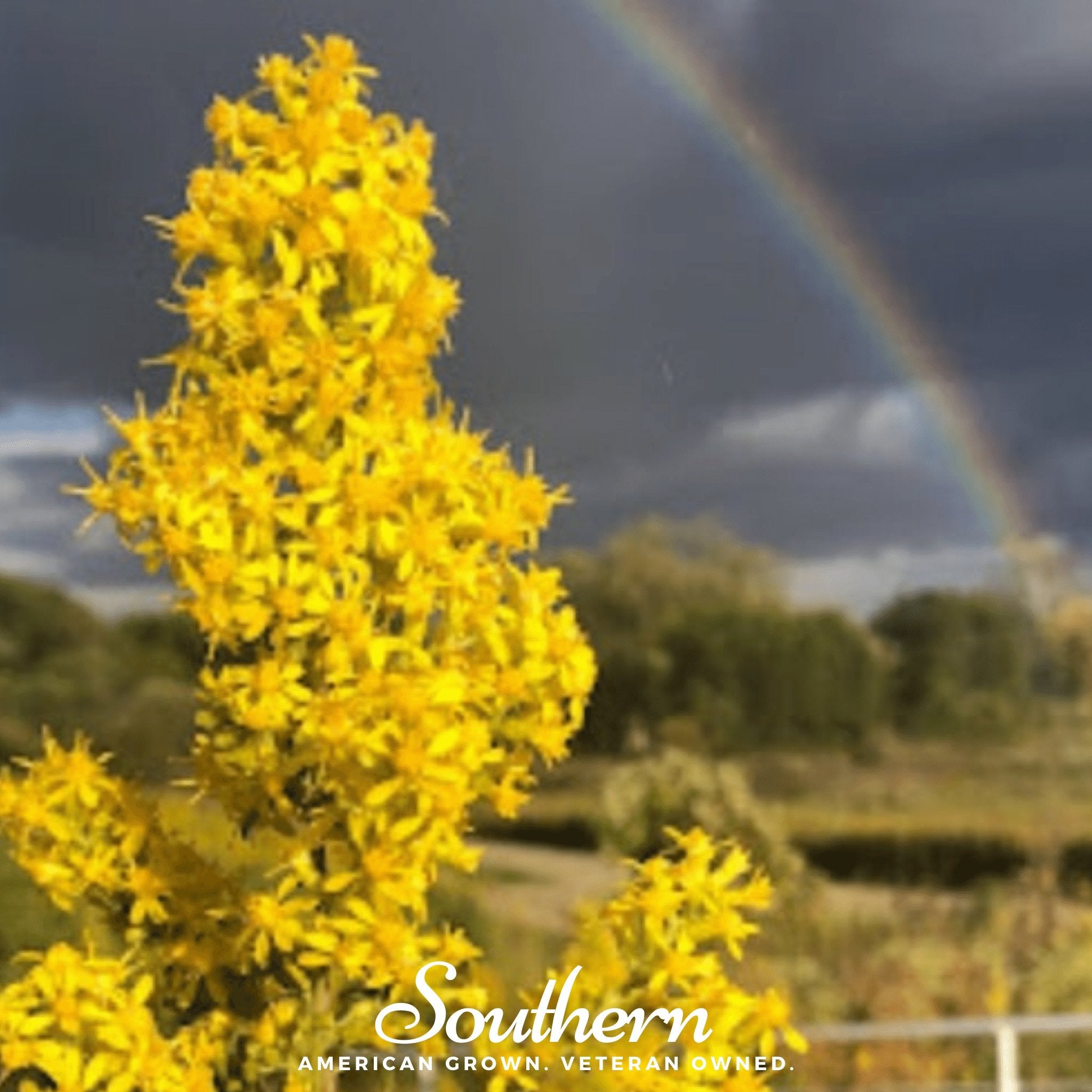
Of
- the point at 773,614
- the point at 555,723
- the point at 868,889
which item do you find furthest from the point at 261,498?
the point at 773,614

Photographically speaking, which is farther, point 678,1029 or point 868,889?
point 868,889

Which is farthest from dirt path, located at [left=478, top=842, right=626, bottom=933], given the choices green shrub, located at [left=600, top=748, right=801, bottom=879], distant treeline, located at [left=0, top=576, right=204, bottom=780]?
distant treeline, located at [left=0, top=576, right=204, bottom=780]

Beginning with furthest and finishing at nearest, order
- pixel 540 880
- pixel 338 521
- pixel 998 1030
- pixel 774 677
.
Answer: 1. pixel 774 677
2. pixel 540 880
3. pixel 998 1030
4. pixel 338 521

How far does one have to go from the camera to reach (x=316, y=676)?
171 centimetres

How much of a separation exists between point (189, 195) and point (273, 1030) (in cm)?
63

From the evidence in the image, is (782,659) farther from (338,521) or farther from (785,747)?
(338,521)

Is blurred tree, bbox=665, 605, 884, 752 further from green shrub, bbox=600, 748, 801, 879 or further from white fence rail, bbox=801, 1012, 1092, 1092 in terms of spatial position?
white fence rail, bbox=801, 1012, 1092, 1092

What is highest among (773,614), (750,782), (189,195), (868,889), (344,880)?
(773,614)

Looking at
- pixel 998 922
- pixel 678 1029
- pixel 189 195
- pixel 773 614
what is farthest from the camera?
pixel 773 614

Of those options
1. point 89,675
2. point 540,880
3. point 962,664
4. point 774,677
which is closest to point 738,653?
point 774,677

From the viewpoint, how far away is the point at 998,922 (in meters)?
8.24

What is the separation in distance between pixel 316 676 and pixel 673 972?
33cm

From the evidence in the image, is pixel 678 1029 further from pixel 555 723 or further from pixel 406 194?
pixel 406 194

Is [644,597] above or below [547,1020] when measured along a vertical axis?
above
